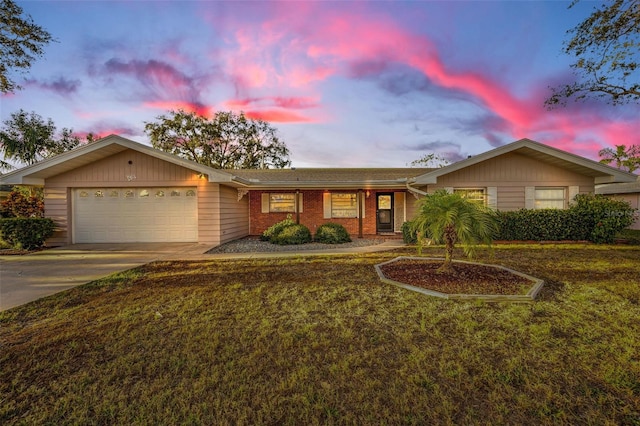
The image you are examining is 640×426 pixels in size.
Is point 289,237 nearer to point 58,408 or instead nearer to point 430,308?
point 430,308

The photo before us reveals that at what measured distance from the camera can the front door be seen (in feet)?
46.5

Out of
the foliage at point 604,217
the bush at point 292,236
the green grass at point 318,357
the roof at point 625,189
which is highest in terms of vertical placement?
the roof at point 625,189

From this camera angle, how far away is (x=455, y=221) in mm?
5086

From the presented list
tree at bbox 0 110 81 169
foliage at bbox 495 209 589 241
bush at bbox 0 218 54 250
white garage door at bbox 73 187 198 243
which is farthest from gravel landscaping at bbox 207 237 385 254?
tree at bbox 0 110 81 169

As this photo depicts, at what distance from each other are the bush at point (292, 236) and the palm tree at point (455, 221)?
5.84 metres

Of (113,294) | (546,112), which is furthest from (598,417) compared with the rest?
(546,112)

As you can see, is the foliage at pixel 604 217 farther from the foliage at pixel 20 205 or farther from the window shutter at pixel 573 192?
the foliage at pixel 20 205

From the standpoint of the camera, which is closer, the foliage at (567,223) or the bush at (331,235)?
the foliage at (567,223)

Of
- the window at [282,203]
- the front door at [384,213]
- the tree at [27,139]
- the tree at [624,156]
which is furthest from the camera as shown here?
the tree at [624,156]

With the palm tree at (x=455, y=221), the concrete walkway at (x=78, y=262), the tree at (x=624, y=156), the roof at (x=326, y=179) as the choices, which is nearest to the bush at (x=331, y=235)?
the concrete walkway at (x=78, y=262)

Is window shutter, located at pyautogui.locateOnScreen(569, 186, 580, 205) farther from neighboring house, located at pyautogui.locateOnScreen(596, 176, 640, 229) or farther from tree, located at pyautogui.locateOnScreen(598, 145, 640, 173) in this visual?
tree, located at pyautogui.locateOnScreen(598, 145, 640, 173)

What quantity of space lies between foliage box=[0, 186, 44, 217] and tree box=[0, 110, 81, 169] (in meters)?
8.63

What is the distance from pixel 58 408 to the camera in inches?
81.2

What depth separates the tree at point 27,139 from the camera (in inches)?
716
